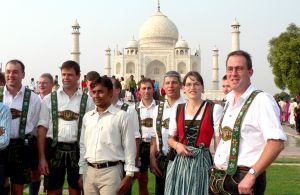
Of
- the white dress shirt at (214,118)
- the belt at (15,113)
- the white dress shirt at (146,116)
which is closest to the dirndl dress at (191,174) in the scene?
the white dress shirt at (214,118)

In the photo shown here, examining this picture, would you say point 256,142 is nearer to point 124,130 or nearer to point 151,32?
point 124,130

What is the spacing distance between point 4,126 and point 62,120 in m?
0.72

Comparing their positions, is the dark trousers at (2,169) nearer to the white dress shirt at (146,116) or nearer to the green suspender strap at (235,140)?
the white dress shirt at (146,116)

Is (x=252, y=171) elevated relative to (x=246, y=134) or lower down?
lower down

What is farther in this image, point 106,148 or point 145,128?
point 145,128

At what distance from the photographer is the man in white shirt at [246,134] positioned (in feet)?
9.31

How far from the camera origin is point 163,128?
185 inches

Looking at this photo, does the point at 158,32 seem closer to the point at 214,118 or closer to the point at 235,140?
the point at 214,118

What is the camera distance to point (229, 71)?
123 inches

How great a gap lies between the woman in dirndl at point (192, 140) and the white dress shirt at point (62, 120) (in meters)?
1.13

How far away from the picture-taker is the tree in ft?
101

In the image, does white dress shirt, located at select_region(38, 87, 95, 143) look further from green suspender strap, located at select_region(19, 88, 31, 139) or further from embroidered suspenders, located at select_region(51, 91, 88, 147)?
green suspender strap, located at select_region(19, 88, 31, 139)

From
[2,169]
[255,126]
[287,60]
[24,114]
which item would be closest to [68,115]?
[24,114]

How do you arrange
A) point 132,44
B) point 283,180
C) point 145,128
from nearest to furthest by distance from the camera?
point 145,128 < point 283,180 < point 132,44
